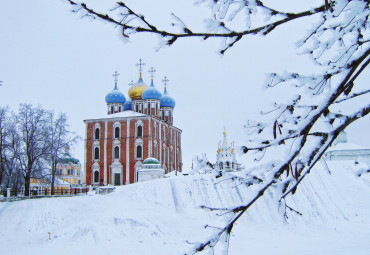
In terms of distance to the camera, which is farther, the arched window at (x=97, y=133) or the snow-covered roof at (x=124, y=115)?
the arched window at (x=97, y=133)

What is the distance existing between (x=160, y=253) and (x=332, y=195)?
55.5 ft

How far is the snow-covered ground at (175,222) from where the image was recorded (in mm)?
16141

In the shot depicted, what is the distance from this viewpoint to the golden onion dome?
49.1 m

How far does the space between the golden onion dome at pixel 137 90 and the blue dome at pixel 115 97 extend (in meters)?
1.05

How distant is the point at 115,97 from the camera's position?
161ft

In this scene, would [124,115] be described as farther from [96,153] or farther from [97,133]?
[96,153]

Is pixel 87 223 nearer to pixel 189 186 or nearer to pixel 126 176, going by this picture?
pixel 189 186

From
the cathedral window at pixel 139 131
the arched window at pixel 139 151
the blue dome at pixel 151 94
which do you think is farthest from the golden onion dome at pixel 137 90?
the arched window at pixel 139 151

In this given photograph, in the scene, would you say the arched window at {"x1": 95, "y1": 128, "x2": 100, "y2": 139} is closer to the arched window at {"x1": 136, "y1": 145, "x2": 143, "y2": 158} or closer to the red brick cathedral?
the red brick cathedral

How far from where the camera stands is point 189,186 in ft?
91.2

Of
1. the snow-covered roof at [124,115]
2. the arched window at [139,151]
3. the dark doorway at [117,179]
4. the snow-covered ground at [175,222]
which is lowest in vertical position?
the snow-covered ground at [175,222]

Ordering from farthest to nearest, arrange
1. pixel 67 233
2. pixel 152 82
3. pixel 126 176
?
pixel 152 82 < pixel 126 176 < pixel 67 233

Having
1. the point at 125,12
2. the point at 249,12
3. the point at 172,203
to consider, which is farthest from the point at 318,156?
the point at 172,203

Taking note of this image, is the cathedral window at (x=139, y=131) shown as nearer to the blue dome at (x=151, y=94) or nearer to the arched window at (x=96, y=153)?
the blue dome at (x=151, y=94)
